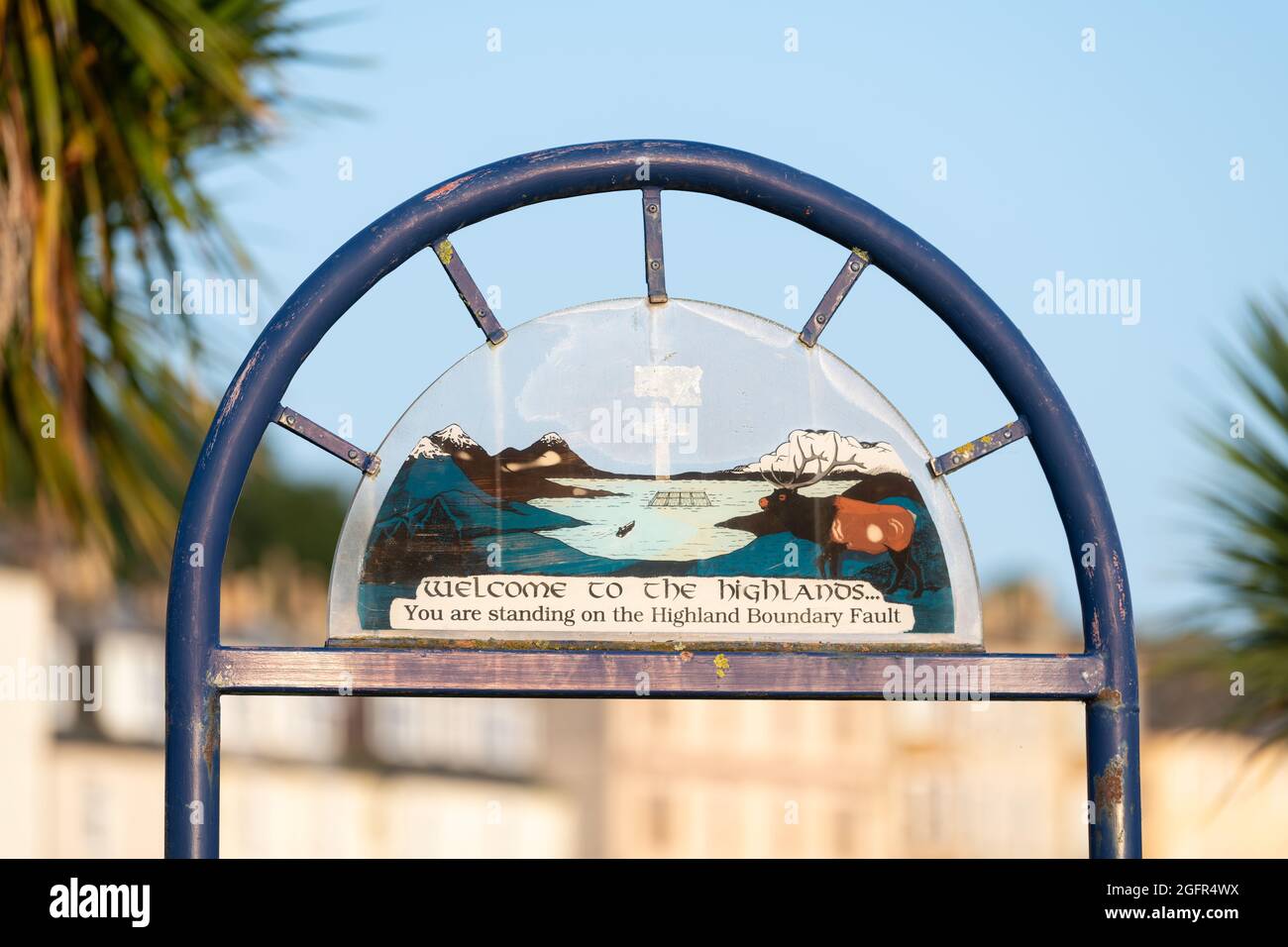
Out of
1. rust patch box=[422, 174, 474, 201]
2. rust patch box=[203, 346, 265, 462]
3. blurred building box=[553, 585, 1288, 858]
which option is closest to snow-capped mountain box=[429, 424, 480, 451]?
rust patch box=[203, 346, 265, 462]

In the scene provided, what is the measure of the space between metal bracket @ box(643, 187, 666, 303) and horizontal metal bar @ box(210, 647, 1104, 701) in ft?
A: 2.69

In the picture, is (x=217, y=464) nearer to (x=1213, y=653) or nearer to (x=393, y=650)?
(x=393, y=650)

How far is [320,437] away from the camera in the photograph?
153 inches

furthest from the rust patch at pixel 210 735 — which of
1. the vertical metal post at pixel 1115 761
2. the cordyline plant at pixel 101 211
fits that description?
the cordyline plant at pixel 101 211

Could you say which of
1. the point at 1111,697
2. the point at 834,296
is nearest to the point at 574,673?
the point at 834,296

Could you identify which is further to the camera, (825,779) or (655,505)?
(825,779)

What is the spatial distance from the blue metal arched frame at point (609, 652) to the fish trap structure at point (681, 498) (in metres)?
0.35

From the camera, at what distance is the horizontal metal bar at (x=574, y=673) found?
12.3 feet

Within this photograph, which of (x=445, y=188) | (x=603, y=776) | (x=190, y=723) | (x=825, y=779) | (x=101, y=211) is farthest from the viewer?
(x=825, y=779)

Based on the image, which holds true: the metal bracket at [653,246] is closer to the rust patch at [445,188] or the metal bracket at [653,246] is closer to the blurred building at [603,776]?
the rust patch at [445,188]

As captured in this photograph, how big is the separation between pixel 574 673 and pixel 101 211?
417 centimetres

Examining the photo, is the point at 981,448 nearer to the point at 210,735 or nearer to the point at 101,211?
the point at 210,735
